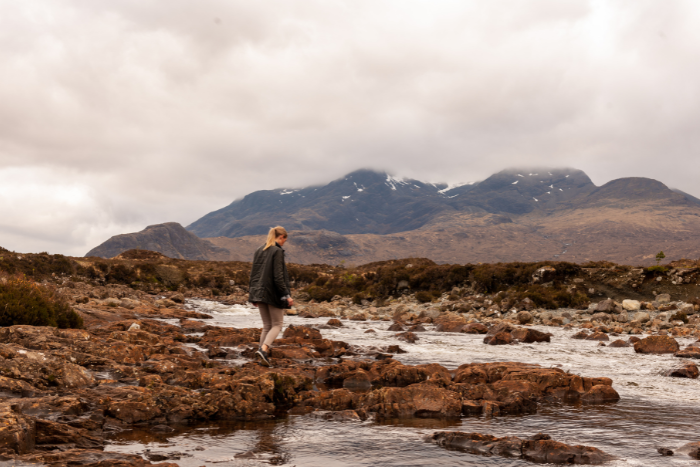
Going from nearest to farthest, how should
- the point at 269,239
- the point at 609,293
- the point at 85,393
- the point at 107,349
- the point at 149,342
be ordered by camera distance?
the point at 85,393, the point at 107,349, the point at 269,239, the point at 149,342, the point at 609,293

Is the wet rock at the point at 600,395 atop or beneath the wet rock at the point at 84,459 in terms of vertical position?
beneath

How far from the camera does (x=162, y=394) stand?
7.54 meters

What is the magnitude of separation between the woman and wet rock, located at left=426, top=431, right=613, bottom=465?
18.4 feet

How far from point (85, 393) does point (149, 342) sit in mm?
5385

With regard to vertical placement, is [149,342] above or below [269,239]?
below

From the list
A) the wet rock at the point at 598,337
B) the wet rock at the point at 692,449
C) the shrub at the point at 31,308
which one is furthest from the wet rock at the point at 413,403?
the wet rock at the point at 598,337

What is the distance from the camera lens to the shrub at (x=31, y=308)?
38.2 feet

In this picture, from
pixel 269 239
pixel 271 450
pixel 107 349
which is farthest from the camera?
pixel 269 239

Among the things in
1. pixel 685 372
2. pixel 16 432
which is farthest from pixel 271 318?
pixel 685 372

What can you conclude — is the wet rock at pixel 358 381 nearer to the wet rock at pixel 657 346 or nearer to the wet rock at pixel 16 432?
→ the wet rock at pixel 16 432

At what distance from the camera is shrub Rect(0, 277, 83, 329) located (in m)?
11.6

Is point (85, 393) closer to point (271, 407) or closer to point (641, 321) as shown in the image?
point (271, 407)

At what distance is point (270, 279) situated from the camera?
11211mm

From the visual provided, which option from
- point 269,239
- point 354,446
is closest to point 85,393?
point 354,446
